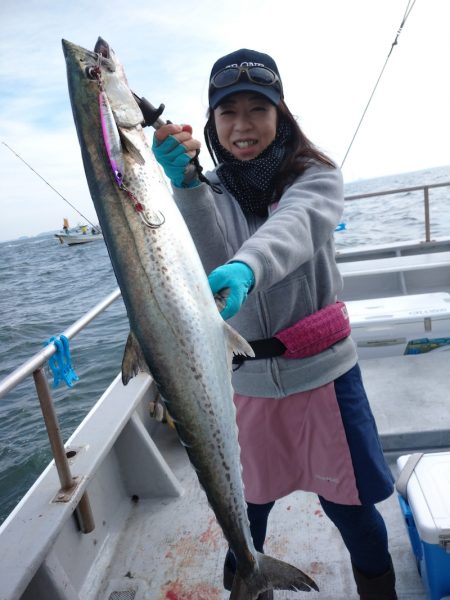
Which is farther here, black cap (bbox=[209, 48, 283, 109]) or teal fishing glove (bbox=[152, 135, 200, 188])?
black cap (bbox=[209, 48, 283, 109])

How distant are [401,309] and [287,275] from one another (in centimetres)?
314

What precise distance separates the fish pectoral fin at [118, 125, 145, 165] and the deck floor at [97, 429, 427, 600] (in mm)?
2254

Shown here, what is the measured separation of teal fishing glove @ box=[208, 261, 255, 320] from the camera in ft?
4.52

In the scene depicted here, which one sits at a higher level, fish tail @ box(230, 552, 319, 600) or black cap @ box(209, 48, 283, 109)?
black cap @ box(209, 48, 283, 109)

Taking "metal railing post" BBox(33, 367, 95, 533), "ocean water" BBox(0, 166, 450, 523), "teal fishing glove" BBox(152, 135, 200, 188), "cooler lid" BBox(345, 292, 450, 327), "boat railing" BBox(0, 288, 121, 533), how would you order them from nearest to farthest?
"teal fishing glove" BBox(152, 135, 200, 188)
"boat railing" BBox(0, 288, 121, 533)
"metal railing post" BBox(33, 367, 95, 533)
"cooler lid" BBox(345, 292, 450, 327)
"ocean water" BBox(0, 166, 450, 523)

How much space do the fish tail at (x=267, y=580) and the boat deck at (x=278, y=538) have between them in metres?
0.76

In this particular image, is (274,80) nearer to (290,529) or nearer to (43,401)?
(43,401)

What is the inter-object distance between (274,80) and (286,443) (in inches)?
58.9

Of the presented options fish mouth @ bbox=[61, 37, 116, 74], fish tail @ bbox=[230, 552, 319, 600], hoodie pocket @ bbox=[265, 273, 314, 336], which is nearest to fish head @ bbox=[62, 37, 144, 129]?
fish mouth @ bbox=[61, 37, 116, 74]

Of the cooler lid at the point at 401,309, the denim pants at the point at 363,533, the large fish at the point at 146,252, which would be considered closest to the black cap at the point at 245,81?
the large fish at the point at 146,252

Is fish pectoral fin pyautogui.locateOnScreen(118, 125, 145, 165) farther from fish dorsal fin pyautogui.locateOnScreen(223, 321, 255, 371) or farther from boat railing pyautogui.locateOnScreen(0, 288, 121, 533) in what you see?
boat railing pyautogui.locateOnScreen(0, 288, 121, 533)

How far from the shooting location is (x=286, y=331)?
188cm

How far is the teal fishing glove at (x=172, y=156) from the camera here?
156cm

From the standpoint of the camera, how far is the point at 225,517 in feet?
5.38
